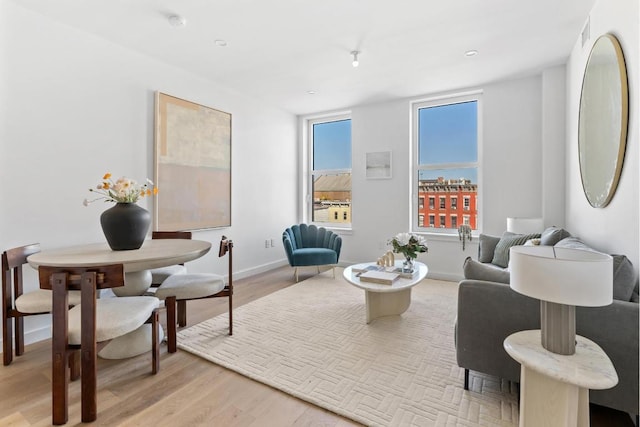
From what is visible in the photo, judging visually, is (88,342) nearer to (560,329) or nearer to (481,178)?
(560,329)

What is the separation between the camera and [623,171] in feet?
6.15

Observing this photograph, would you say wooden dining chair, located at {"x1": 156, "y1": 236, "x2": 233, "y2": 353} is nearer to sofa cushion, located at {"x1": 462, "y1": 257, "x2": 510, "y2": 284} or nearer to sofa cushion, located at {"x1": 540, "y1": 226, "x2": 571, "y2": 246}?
Answer: sofa cushion, located at {"x1": 462, "y1": 257, "x2": 510, "y2": 284}

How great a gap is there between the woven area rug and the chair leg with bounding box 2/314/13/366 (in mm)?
1119

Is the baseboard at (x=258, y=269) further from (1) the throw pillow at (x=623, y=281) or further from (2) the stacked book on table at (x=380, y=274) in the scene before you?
(1) the throw pillow at (x=623, y=281)

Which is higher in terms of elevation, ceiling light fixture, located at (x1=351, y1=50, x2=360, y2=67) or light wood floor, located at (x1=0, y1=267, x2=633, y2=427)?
ceiling light fixture, located at (x1=351, y1=50, x2=360, y2=67)

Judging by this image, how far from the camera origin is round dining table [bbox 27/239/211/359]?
1.90m

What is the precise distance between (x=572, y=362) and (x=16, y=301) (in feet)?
10.5

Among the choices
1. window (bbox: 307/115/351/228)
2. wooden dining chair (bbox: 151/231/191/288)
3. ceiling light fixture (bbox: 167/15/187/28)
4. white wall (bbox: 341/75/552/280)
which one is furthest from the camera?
window (bbox: 307/115/351/228)

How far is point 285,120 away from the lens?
534 cm

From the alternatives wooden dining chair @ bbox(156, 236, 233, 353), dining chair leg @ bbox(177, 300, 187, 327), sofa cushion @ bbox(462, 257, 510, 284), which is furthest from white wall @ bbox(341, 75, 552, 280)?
dining chair leg @ bbox(177, 300, 187, 327)

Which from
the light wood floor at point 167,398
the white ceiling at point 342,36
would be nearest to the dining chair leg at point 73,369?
the light wood floor at point 167,398

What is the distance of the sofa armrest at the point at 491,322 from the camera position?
1608mm

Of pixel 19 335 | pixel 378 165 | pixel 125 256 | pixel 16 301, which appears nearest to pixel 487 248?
pixel 378 165

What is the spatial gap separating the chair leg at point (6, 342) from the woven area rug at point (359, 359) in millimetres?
1119
